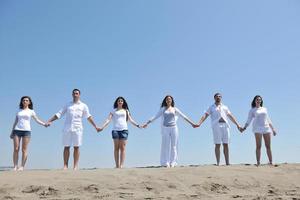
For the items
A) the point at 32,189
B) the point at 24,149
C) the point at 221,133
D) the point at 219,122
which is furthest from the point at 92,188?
the point at 219,122

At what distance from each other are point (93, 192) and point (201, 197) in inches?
83.2

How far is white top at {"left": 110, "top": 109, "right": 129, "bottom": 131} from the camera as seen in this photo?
10.7 meters

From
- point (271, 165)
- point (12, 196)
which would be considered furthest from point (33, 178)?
point (271, 165)

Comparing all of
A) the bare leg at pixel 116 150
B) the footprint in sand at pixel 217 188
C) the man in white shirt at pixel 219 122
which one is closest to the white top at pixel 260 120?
the man in white shirt at pixel 219 122

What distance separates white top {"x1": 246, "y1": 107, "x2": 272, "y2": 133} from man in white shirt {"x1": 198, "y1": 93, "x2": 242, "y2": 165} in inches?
23.4

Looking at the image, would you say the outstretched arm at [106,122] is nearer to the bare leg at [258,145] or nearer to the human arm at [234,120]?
the human arm at [234,120]

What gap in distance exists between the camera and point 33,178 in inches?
315

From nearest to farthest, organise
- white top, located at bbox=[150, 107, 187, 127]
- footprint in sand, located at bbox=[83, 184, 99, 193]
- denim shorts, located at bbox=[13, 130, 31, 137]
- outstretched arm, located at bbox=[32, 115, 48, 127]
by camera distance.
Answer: footprint in sand, located at bbox=[83, 184, 99, 193]
denim shorts, located at bbox=[13, 130, 31, 137]
outstretched arm, located at bbox=[32, 115, 48, 127]
white top, located at bbox=[150, 107, 187, 127]

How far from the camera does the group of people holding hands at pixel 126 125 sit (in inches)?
398

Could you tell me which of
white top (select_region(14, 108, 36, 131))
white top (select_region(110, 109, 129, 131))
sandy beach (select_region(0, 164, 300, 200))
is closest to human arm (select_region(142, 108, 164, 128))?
white top (select_region(110, 109, 129, 131))

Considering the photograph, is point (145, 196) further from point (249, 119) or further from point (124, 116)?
point (249, 119)

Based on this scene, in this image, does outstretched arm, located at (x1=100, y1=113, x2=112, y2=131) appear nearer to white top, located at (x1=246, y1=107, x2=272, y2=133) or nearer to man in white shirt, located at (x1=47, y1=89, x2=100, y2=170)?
man in white shirt, located at (x1=47, y1=89, x2=100, y2=170)

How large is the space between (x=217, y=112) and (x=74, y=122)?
418 centimetres

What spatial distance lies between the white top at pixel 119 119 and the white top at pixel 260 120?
3.79 meters
